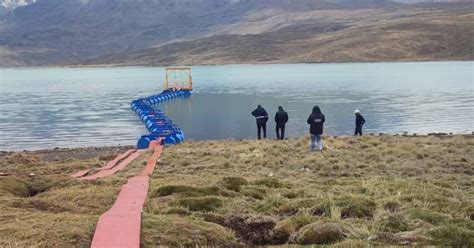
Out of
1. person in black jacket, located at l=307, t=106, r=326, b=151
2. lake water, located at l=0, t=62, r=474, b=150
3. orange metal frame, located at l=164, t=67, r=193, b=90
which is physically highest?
orange metal frame, located at l=164, t=67, r=193, b=90

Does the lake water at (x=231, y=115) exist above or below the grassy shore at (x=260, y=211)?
below

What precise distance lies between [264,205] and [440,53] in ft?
583


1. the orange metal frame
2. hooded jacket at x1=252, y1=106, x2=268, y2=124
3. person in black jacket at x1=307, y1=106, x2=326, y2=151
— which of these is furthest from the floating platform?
person in black jacket at x1=307, y1=106, x2=326, y2=151

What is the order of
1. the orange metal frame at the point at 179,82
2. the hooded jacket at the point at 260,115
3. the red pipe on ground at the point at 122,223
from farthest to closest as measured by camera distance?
the orange metal frame at the point at 179,82 → the hooded jacket at the point at 260,115 → the red pipe on ground at the point at 122,223

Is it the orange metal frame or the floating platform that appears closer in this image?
the floating platform

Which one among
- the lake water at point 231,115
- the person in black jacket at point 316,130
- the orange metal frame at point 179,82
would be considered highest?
the orange metal frame at point 179,82

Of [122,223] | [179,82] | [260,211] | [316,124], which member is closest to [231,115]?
[316,124]

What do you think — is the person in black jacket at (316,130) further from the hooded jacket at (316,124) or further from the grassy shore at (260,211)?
the grassy shore at (260,211)

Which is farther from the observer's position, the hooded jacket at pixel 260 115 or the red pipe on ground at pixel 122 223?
the hooded jacket at pixel 260 115

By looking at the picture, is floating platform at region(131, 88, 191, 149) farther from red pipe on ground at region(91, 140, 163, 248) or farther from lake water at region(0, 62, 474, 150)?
red pipe on ground at region(91, 140, 163, 248)

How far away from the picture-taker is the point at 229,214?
8.77m

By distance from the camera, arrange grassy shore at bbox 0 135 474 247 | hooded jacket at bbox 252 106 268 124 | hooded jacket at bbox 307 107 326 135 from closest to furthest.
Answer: grassy shore at bbox 0 135 474 247, hooded jacket at bbox 307 107 326 135, hooded jacket at bbox 252 106 268 124

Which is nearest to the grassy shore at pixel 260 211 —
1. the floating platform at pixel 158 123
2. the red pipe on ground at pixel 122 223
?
the red pipe on ground at pixel 122 223

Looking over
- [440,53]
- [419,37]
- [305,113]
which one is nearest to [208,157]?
[305,113]
